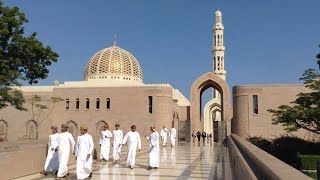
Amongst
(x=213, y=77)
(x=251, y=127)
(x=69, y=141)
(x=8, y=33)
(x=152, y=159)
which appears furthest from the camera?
(x=213, y=77)

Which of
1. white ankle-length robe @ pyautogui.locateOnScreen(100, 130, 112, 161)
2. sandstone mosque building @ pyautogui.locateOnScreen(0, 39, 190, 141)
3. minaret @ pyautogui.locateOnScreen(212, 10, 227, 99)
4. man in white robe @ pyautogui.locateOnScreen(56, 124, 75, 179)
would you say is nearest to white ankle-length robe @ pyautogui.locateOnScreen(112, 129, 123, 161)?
white ankle-length robe @ pyautogui.locateOnScreen(100, 130, 112, 161)

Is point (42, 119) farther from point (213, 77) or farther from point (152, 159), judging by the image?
point (152, 159)

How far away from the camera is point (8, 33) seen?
20.2 meters

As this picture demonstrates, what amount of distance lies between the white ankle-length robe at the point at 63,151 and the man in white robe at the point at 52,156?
175 millimetres

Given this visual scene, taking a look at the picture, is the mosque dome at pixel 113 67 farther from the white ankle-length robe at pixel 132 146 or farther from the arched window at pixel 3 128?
the white ankle-length robe at pixel 132 146

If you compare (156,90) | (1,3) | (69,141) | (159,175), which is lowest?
(159,175)

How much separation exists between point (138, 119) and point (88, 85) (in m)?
7.15

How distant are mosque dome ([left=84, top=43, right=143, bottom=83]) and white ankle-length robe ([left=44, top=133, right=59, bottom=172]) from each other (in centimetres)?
3462

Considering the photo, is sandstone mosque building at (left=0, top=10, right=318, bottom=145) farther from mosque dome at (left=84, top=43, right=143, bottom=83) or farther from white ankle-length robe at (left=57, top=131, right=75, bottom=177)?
white ankle-length robe at (left=57, top=131, right=75, bottom=177)

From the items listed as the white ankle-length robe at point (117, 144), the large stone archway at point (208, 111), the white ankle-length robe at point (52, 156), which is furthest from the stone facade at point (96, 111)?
the white ankle-length robe at point (52, 156)

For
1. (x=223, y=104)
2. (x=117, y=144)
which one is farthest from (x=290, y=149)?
(x=117, y=144)

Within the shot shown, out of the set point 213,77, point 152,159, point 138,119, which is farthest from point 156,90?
point 152,159

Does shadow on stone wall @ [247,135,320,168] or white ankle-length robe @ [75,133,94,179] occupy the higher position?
white ankle-length robe @ [75,133,94,179]

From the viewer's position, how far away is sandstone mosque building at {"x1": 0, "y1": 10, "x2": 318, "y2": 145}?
115 ft
